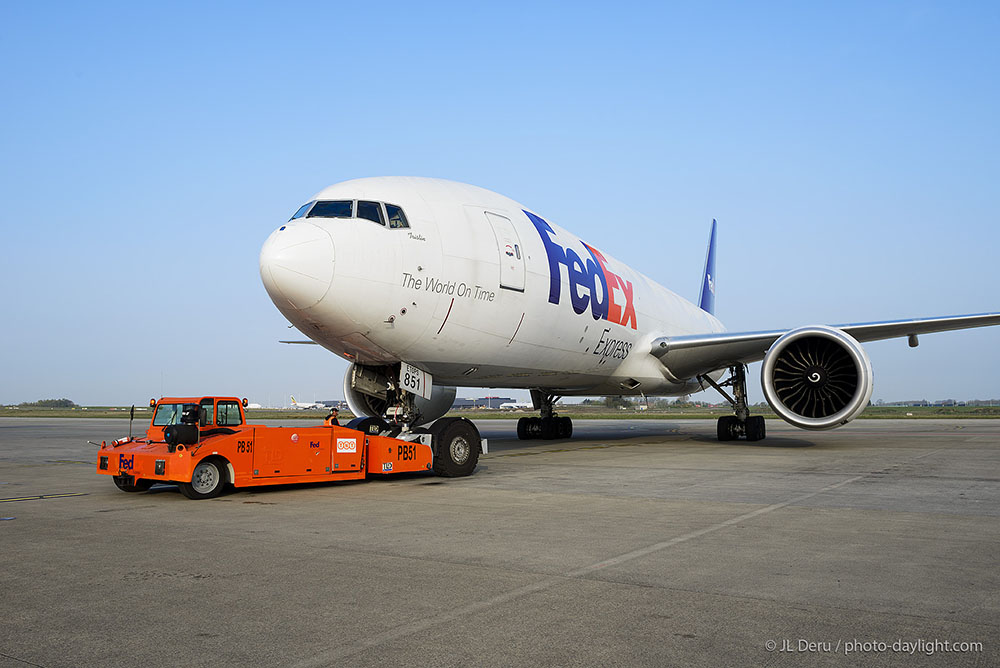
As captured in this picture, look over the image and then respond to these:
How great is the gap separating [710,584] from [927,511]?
430 cm

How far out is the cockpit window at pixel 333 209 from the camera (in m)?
10.5

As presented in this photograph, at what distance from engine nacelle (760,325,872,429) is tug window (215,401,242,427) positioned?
10260mm

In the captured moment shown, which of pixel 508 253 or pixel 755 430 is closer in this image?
pixel 508 253

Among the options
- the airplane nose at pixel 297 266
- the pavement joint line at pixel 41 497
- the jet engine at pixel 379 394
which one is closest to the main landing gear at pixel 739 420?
the jet engine at pixel 379 394

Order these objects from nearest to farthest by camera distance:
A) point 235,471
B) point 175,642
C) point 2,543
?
1. point 175,642
2. point 2,543
3. point 235,471

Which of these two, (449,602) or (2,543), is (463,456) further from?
(449,602)

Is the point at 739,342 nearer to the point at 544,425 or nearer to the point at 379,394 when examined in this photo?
the point at 544,425

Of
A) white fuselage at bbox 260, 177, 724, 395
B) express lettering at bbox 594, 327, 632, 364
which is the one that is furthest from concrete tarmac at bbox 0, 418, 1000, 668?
express lettering at bbox 594, 327, 632, 364

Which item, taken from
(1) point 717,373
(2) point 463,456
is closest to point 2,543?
(2) point 463,456

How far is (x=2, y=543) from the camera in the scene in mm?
6254

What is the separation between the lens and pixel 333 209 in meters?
10.6

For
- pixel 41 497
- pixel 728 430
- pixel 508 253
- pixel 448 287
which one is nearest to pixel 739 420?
pixel 728 430

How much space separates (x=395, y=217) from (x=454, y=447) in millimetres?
3597

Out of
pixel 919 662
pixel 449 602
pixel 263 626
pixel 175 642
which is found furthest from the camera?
pixel 449 602
